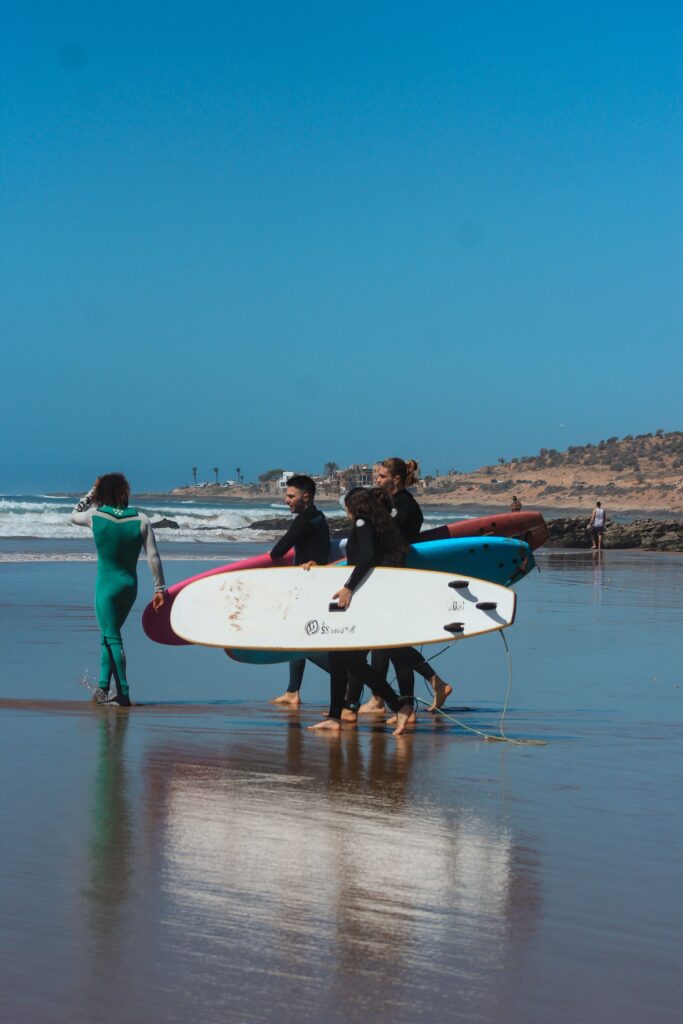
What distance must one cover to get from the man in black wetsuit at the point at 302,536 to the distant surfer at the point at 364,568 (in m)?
0.41

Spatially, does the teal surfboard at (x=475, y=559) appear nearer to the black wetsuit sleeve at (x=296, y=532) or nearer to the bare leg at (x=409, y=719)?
the black wetsuit sleeve at (x=296, y=532)

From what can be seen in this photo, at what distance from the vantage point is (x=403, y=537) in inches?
315

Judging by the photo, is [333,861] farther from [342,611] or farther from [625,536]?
[625,536]

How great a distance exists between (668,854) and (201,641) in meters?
4.00

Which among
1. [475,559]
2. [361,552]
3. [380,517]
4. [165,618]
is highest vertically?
[380,517]

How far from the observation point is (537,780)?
5965mm

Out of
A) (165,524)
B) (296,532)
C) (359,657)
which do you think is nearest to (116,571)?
(296,532)

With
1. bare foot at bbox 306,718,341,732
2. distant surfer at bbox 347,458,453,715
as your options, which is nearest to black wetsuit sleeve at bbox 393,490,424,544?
distant surfer at bbox 347,458,453,715

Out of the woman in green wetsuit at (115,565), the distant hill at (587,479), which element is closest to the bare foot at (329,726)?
the woman in green wetsuit at (115,565)

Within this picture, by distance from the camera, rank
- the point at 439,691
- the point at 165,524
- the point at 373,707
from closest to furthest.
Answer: the point at 439,691 < the point at 373,707 < the point at 165,524

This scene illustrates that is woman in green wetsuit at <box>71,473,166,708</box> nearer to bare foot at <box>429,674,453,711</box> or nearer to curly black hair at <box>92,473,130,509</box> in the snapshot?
curly black hair at <box>92,473,130,509</box>

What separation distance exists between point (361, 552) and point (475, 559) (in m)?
1.85

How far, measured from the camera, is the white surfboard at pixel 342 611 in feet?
24.7

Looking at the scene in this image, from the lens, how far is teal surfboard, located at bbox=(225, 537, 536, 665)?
8859 millimetres
